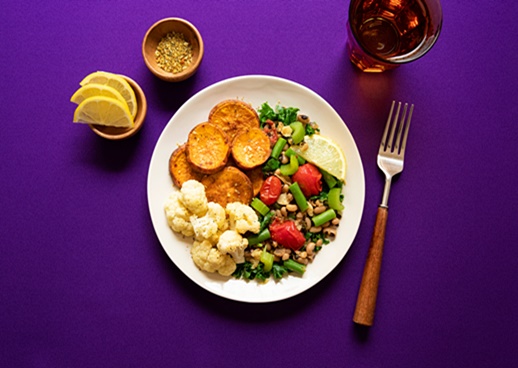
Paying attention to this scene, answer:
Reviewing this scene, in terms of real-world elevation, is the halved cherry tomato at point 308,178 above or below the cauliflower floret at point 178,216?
above

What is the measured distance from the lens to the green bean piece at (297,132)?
259 centimetres

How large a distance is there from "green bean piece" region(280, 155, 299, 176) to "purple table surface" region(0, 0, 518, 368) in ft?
1.53

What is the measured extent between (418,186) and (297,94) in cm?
93

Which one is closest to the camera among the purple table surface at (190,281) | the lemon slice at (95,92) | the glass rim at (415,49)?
the glass rim at (415,49)

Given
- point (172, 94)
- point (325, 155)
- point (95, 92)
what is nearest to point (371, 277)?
point (325, 155)

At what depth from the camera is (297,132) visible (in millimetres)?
2590

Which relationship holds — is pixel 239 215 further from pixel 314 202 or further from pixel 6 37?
pixel 6 37

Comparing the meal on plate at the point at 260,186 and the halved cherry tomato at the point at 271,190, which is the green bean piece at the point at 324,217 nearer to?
the meal on plate at the point at 260,186

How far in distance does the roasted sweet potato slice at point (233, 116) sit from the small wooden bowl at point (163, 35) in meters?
0.27

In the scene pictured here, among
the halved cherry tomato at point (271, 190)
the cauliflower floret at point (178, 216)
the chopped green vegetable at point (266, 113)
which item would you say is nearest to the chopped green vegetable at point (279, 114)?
the chopped green vegetable at point (266, 113)

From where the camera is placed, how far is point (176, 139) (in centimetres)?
264

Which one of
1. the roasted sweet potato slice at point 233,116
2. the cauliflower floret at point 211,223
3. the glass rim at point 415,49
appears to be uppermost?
the glass rim at point 415,49

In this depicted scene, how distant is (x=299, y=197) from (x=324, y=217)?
18 cm

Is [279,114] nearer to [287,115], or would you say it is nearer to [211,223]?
[287,115]
